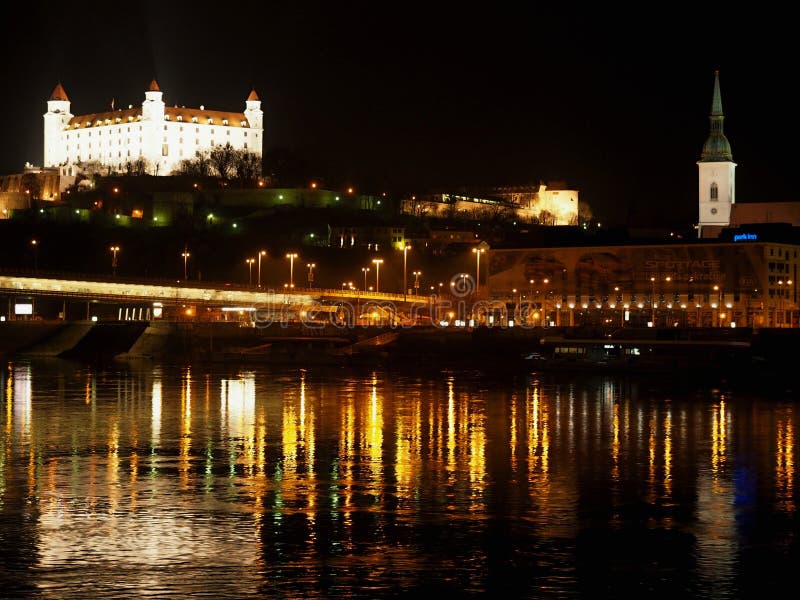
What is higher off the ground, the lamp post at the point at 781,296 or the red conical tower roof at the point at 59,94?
the red conical tower roof at the point at 59,94

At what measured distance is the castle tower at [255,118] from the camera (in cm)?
19350

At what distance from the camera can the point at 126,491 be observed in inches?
842

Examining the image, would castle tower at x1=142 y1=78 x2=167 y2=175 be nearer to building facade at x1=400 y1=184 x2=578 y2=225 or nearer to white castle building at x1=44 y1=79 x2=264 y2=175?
white castle building at x1=44 y1=79 x2=264 y2=175

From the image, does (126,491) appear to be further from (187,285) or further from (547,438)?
(187,285)

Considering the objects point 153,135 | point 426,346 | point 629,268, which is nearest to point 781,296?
point 629,268

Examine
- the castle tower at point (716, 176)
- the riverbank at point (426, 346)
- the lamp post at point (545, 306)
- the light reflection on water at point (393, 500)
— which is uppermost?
the castle tower at point (716, 176)

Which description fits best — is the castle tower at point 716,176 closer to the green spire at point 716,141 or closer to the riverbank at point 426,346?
the green spire at point 716,141

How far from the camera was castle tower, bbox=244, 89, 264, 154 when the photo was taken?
19350 cm

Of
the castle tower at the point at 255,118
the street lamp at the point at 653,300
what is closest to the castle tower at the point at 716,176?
the street lamp at the point at 653,300

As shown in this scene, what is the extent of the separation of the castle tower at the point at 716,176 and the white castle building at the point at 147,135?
285 ft

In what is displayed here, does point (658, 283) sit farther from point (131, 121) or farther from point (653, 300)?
point (131, 121)

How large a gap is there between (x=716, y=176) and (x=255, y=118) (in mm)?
93923

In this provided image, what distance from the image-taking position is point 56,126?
194875 millimetres

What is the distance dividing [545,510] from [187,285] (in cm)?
6948
